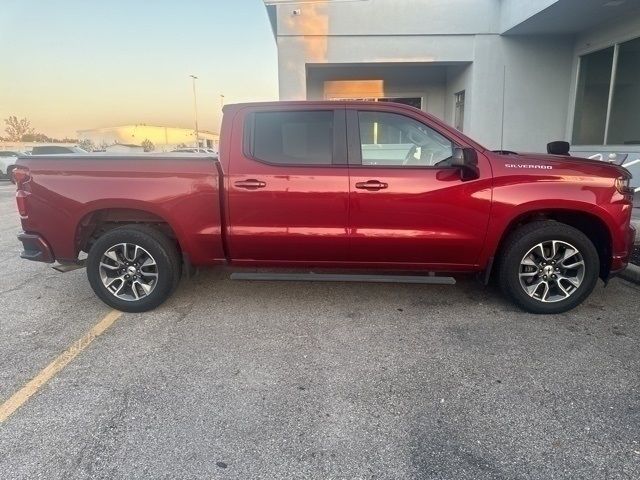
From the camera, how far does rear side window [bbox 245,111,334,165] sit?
157 inches

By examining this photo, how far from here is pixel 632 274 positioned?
4.89 metres

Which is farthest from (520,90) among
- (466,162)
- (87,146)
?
(87,146)

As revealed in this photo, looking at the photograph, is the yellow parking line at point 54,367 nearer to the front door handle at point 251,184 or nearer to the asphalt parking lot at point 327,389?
the asphalt parking lot at point 327,389

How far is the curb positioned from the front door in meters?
2.26

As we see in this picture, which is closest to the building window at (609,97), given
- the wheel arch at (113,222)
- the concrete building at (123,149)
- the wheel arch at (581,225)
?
the wheel arch at (581,225)

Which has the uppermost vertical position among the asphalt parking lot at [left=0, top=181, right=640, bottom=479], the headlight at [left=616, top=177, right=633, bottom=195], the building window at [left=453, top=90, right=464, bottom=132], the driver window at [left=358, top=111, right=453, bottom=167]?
the building window at [left=453, top=90, right=464, bottom=132]

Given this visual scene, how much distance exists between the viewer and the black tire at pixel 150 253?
4062 millimetres

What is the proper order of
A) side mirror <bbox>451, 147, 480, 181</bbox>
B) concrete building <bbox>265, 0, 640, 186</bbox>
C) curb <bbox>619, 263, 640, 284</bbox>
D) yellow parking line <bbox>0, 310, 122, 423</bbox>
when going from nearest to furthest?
yellow parking line <bbox>0, 310, 122, 423</bbox>
side mirror <bbox>451, 147, 480, 181</bbox>
curb <bbox>619, 263, 640, 284</bbox>
concrete building <bbox>265, 0, 640, 186</bbox>

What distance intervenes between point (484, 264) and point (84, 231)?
377 centimetres

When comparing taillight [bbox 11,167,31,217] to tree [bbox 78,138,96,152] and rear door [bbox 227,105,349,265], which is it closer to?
rear door [bbox 227,105,349,265]

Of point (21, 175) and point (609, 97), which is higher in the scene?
point (609, 97)

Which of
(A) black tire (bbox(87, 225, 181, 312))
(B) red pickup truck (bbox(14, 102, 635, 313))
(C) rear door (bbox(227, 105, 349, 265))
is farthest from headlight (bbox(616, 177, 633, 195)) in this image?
(A) black tire (bbox(87, 225, 181, 312))

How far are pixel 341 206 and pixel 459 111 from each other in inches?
390

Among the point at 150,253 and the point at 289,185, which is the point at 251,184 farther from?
the point at 150,253
